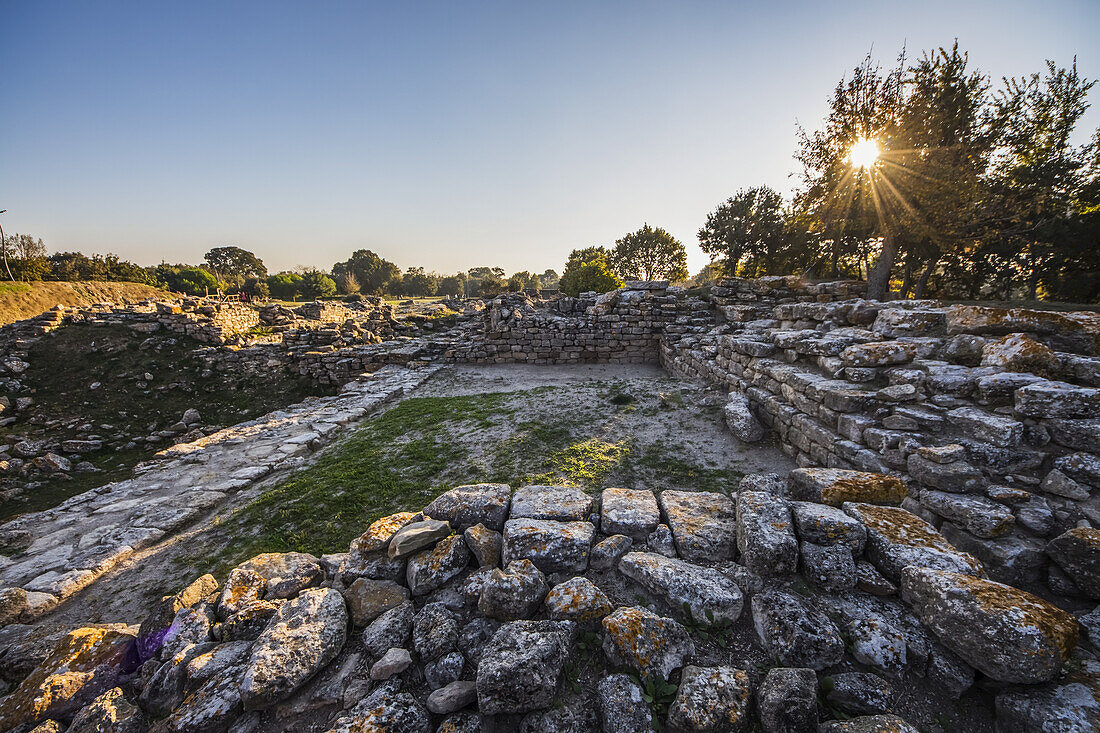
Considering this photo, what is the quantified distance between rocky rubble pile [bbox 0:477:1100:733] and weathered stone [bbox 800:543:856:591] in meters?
0.01

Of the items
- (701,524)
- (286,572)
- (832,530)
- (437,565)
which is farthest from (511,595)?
(832,530)

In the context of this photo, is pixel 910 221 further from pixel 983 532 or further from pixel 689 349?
pixel 983 532

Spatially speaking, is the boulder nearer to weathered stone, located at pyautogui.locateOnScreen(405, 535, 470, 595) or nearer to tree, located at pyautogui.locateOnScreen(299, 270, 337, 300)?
weathered stone, located at pyautogui.locateOnScreen(405, 535, 470, 595)

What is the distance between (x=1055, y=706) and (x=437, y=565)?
10.3ft

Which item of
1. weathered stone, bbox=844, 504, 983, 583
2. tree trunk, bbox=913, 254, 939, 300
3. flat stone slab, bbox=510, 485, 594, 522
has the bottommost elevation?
flat stone slab, bbox=510, 485, 594, 522

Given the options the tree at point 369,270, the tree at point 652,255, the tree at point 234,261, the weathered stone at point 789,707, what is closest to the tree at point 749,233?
the tree at point 652,255

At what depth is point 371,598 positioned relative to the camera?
2.44 meters

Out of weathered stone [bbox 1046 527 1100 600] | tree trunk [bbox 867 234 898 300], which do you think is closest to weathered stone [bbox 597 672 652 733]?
weathered stone [bbox 1046 527 1100 600]

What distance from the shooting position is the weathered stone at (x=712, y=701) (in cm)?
166

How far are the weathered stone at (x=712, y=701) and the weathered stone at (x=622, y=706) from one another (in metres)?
0.14

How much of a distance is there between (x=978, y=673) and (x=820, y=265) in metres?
24.0

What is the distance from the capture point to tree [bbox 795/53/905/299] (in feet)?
41.0

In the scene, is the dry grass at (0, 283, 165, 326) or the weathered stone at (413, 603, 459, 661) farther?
the dry grass at (0, 283, 165, 326)

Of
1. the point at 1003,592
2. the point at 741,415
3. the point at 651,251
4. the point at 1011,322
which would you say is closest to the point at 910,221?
the point at 1011,322
